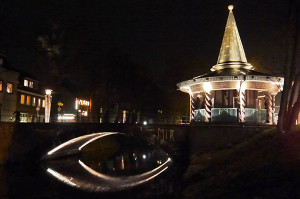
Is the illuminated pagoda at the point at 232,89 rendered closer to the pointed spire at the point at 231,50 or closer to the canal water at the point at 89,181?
the pointed spire at the point at 231,50

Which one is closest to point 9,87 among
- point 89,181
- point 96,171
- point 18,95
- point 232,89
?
point 18,95

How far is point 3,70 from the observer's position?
45.2 m

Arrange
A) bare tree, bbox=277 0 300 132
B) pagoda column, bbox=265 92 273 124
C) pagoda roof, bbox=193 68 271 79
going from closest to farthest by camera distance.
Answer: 1. bare tree, bbox=277 0 300 132
2. pagoda roof, bbox=193 68 271 79
3. pagoda column, bbox=265 92 273 124

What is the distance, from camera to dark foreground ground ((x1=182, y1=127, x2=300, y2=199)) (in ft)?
42.8

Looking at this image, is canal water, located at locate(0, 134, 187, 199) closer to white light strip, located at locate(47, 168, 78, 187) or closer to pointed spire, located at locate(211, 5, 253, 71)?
white light strip, located at locate(47, 168, 78, 187)

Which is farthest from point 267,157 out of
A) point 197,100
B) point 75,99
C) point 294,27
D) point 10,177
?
point 75,99

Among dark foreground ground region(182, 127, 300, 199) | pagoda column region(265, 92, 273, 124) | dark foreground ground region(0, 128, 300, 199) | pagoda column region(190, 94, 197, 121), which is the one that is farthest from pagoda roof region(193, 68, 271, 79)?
dark foreground ground region(182, 127, 300, 199)

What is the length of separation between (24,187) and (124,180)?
26.4ft

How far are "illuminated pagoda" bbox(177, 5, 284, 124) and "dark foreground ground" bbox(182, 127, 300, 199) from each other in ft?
36.6

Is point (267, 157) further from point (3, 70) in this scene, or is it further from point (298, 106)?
point (3, 70)

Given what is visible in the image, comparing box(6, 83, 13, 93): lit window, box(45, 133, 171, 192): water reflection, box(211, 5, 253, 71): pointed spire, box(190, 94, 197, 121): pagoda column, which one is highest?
box(211, 5, 253, 71): pointed spire

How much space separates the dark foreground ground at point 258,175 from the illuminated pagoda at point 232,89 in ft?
36.6

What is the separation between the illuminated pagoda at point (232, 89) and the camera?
3425 cm

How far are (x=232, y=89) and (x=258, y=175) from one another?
22.0 meters
